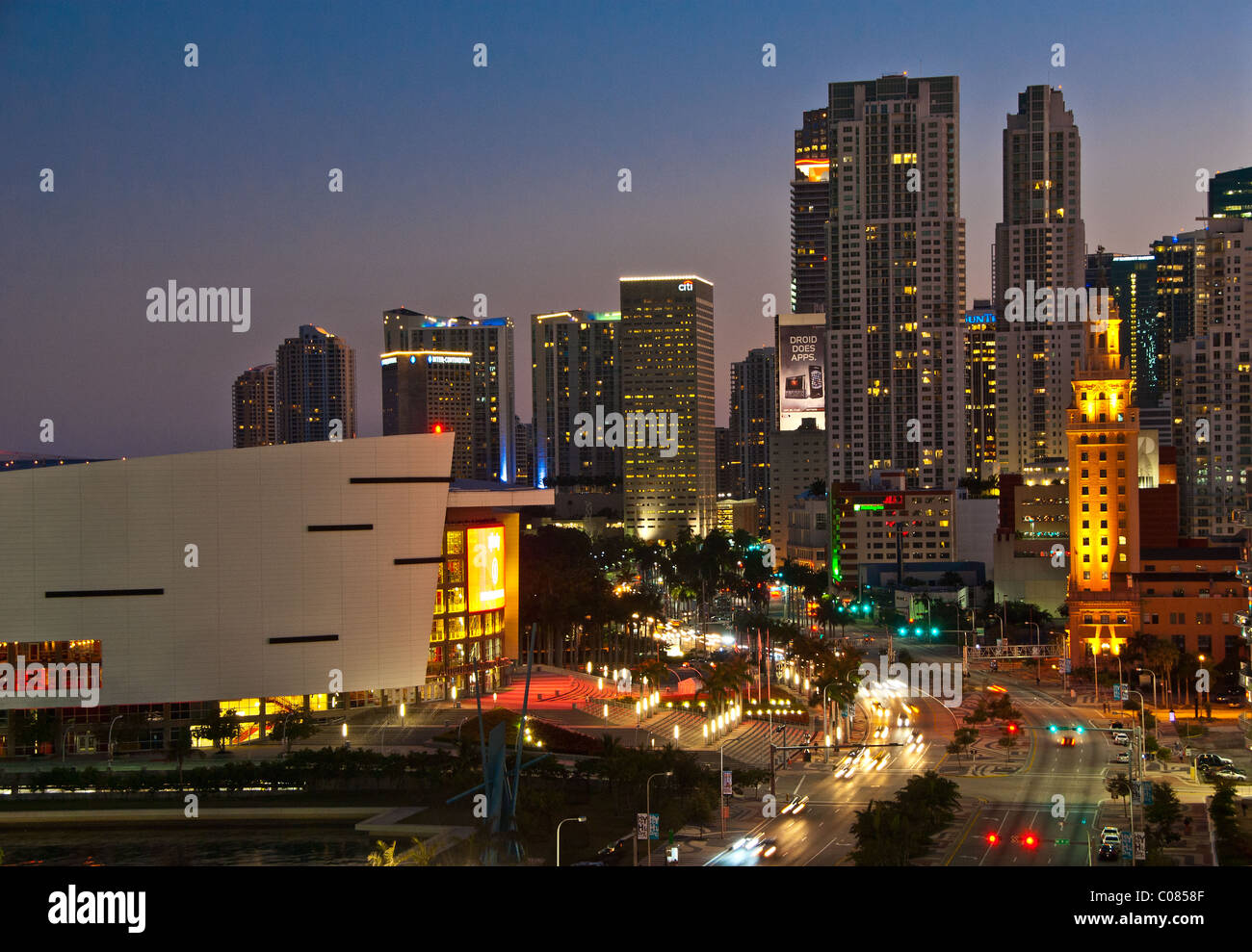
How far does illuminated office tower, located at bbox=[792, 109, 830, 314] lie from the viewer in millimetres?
125688

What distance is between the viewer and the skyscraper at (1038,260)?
4075 inches

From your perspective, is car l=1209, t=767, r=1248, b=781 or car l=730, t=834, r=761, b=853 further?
car l=1209, t=767, r=1248, b=781

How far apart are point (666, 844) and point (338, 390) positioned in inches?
2906

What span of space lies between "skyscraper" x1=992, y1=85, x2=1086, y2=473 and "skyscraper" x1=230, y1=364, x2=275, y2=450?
5933 centimetres

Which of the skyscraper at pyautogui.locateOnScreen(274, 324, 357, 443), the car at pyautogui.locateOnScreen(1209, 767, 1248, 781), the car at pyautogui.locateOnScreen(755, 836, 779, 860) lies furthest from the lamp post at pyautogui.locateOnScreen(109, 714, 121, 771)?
the skyscraper at pyautogui.locateOnScreen(274, 324, 357, 443)

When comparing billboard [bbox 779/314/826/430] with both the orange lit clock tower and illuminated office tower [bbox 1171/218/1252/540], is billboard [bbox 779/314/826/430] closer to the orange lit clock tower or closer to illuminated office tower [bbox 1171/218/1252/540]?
illuminated office tower [bbox 1171/218/1252/540]

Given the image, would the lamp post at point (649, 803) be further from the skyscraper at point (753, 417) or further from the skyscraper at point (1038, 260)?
the skyscraper at point (753, 417)

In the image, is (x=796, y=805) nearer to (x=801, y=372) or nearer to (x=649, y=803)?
(x=649, y=803)

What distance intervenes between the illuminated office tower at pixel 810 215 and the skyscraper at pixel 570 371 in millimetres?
22184

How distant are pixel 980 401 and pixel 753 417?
137 feet

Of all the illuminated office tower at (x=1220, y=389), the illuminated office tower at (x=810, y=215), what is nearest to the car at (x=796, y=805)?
the illuminated office tower at (x=1220, y=389)

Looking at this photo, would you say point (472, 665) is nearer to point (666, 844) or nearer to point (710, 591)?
point (666, 844)
